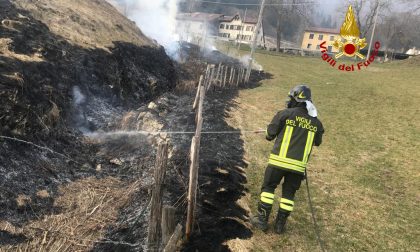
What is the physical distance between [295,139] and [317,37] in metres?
89.1

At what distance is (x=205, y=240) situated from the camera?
6062 mm

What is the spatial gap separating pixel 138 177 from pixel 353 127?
31.2 ft

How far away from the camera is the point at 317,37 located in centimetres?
8875

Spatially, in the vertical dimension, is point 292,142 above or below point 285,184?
above

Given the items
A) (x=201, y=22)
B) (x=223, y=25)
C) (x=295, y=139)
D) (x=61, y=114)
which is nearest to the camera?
(x=295, y=139)

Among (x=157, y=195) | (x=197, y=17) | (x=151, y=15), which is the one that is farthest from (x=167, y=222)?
(x=197, y=17)

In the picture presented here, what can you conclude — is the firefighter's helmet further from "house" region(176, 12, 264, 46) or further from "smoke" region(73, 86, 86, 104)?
"house" region(176, 12, 264, 46)

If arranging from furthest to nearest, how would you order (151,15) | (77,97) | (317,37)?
1. (317,37)
2. (151,15)
3. (77,97)

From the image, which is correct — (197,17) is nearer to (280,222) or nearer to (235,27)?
(235,27)

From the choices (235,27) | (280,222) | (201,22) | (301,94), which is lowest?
(280,222)

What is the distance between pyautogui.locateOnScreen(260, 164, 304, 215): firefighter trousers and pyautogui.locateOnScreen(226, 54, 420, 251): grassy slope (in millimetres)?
660

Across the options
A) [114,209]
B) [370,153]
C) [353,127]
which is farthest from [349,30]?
[114,209]

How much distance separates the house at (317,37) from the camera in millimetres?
87188

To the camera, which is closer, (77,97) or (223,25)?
(77,97)
